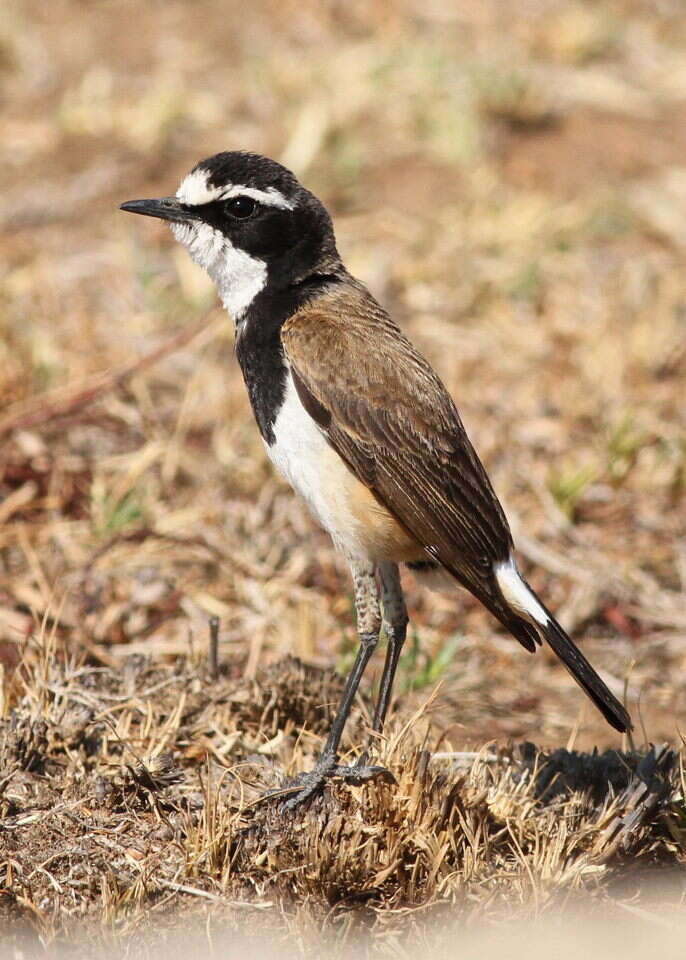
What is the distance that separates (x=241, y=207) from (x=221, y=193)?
90mm

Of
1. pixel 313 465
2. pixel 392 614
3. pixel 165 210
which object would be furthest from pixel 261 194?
pixel 392 614

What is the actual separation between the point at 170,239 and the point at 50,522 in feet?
11.2

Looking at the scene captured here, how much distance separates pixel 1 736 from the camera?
4.71 meters

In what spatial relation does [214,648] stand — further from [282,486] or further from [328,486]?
[282,486]

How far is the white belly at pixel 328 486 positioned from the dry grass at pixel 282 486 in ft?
2.03

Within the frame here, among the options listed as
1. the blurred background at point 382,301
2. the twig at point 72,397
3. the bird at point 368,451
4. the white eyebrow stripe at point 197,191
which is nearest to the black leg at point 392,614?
the bird at point 368,451

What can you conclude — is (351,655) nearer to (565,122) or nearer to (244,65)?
(565,122)

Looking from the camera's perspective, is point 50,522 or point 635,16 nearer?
point 50,522

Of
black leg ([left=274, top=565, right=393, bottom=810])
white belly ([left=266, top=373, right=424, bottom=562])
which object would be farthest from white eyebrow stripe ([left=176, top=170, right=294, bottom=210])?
black leg ([left=274, top=565, right=393, bottom=810])

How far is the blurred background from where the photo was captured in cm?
654

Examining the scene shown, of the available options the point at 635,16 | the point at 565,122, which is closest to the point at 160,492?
the point at 565,122

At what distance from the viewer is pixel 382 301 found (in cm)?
916

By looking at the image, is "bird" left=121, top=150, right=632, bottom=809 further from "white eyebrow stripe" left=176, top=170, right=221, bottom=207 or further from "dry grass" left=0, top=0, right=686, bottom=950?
"dry grass" left=0, top=0, right=686, bottom=950

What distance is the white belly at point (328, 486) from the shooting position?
4.89 meters
